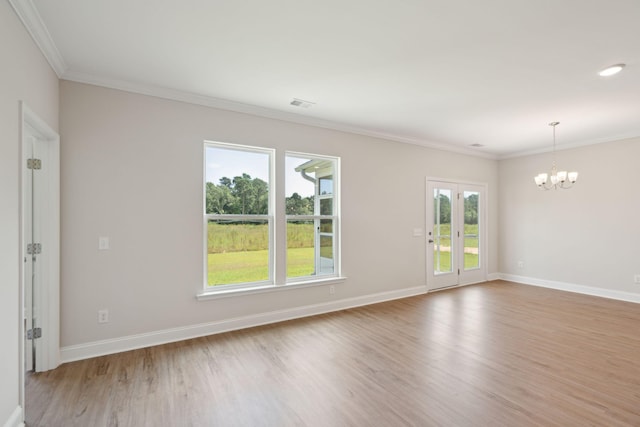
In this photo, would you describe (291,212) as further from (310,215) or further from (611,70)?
(611,70)

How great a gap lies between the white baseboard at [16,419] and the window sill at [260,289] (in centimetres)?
163

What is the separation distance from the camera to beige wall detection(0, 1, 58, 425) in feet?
5.93

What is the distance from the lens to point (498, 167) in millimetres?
6844

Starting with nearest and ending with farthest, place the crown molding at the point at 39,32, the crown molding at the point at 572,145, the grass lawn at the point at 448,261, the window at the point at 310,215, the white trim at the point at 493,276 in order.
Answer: the crown molding at the point at 39,32 < the window at the point at 310,215 < the crown molding at the point at 572,145 < the grass lawn at the point at 448,261 < the white trim at the point at 493,276

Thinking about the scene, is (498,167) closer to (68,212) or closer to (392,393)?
(392,393)

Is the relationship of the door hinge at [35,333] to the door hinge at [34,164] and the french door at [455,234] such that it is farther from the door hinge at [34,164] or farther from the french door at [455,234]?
the french door at [455,234]

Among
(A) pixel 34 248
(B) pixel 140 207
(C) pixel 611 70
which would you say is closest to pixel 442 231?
(C) pixel 611 70

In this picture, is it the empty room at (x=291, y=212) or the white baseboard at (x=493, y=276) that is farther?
the white baseboard at (x=493, y=276)

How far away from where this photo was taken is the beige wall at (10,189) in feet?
5.93

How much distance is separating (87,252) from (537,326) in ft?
17.1

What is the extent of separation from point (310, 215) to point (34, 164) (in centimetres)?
301

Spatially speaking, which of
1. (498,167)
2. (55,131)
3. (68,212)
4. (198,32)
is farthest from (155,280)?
(498,167)

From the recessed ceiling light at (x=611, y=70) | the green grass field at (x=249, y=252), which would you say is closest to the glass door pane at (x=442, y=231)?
the green grass field at (x=249, y=252)

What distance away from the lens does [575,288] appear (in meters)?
5.59
